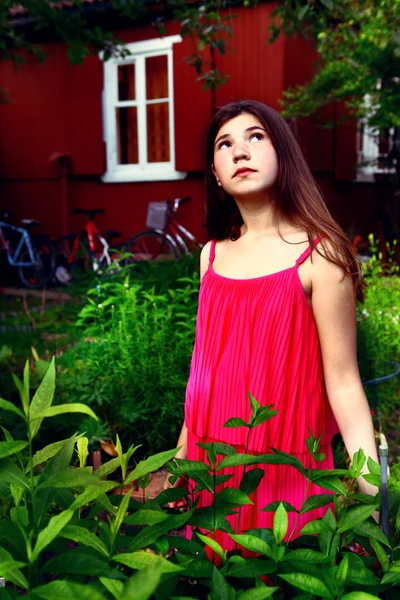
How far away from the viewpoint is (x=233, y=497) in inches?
30.0

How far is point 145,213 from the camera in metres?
10.0

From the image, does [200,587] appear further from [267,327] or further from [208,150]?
[208,150]

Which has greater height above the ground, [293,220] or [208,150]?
[208,150]

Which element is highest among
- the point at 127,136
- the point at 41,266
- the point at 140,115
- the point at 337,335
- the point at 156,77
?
the point at 156,77

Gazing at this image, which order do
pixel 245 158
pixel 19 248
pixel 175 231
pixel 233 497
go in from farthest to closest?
pixel 19 248 < pixel 175 231 < pixel 245 158 < pixel 233 497

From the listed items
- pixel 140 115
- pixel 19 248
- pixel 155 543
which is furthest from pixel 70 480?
pixel 140 115

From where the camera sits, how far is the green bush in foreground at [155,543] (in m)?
0.59

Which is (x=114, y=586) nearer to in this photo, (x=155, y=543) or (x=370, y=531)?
(x=155, y=543)

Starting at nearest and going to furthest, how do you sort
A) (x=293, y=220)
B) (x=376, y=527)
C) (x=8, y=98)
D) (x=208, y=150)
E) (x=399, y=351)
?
(x=376, y=527) → (x=293, y=220) → (x=208, y=150) → (x=399, y=351) → (x=8, y=98)

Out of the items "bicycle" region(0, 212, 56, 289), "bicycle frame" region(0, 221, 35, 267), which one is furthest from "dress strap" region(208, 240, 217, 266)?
"bicycle frame" region(0, 221, 35, 267)

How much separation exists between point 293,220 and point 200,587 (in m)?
1.00

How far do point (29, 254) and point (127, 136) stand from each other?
2339 millimetres

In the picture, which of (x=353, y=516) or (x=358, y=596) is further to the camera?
(x=353, y=516)

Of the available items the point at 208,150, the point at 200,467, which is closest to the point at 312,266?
the point at 208,150
